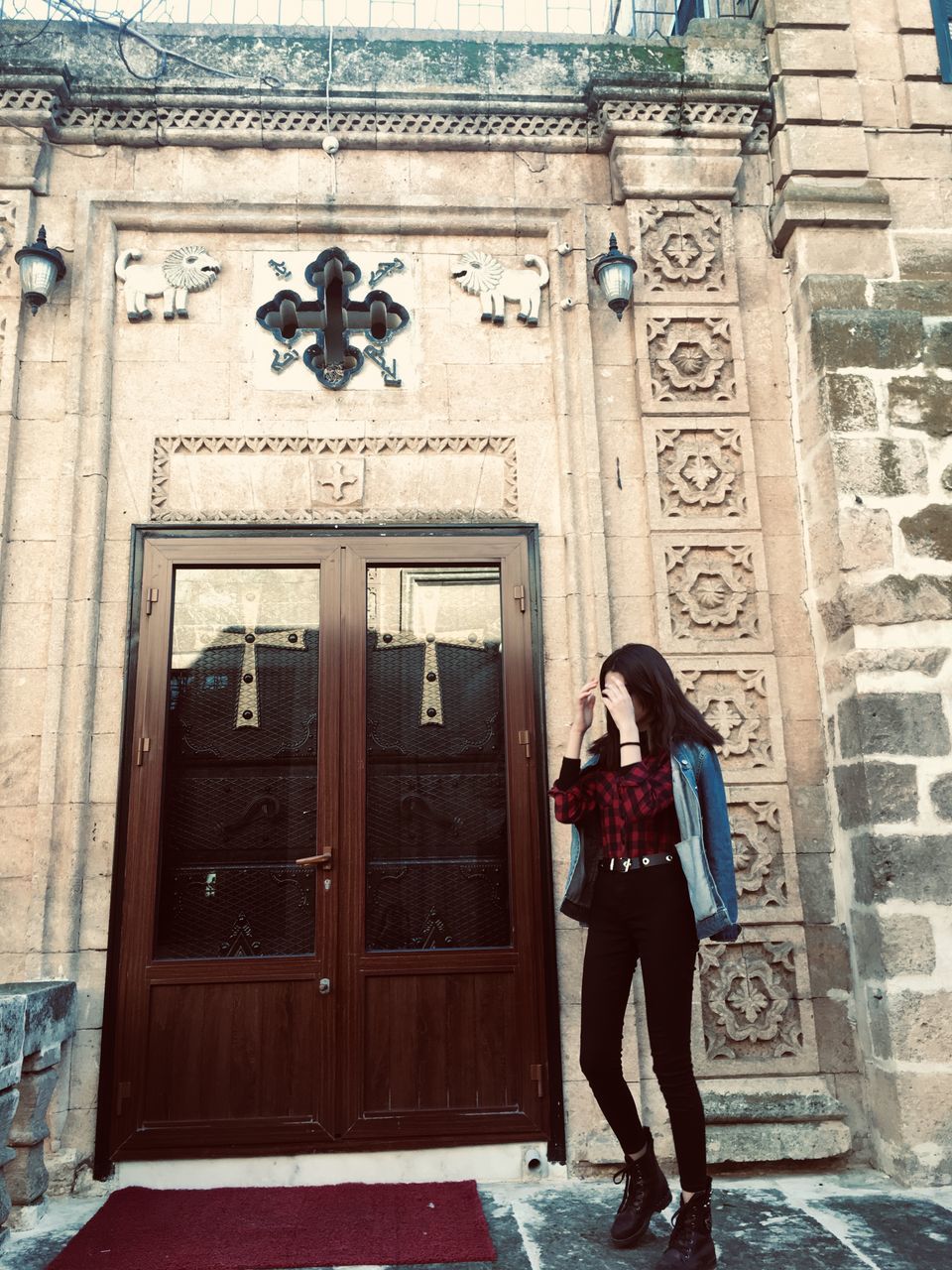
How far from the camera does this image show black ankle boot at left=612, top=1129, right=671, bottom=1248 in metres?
3.21

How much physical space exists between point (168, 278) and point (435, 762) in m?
2.64

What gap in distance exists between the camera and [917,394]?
454cm

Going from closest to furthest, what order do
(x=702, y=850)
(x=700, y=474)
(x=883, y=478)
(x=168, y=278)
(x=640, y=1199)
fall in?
(x=702, y=850) < (x=640, y=1199) < (x=883, y=478) < (x=700, y=474) < (x=168, y=278)

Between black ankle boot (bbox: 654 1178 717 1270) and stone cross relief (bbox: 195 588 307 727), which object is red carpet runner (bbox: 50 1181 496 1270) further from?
stone cross relief (bbox: 195 588 307 727)

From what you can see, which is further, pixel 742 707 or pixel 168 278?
pixel 168 278

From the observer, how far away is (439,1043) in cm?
417

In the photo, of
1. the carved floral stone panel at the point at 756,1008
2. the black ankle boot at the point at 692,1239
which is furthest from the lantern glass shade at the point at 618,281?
the black ankle boot at the point at 692,1239

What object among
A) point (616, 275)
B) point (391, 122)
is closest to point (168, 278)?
point (391, 122)

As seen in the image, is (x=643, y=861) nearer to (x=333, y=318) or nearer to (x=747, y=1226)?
(x=747, y=1226)

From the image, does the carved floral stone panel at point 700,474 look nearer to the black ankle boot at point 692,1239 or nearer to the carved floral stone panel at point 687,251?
the carved floral stone panel at point 687,251

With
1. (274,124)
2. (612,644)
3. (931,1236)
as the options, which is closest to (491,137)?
(274,124)

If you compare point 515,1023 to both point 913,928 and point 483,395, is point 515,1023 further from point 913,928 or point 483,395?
point 483,395

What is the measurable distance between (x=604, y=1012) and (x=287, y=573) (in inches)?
94.9

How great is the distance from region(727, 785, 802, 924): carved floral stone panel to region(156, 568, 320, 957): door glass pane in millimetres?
1838
